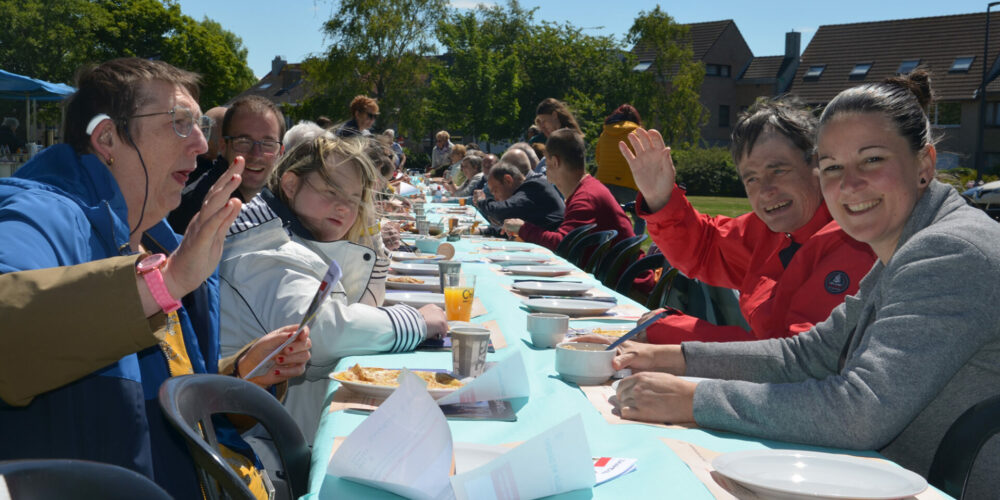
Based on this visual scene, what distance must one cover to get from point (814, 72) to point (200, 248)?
151ft

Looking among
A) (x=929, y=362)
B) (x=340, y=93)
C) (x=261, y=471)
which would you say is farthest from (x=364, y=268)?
(x=340, y=93)

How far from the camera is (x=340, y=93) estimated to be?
3769 centimetres

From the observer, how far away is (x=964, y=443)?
1.53 meters

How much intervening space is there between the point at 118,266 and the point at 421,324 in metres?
1.14

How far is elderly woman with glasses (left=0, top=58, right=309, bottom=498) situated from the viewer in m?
1.34

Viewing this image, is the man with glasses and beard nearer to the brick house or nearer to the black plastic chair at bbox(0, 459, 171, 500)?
the black plastic chair at bbox(0, 459, 171, 500)

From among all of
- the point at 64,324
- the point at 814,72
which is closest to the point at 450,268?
the point at 64,324

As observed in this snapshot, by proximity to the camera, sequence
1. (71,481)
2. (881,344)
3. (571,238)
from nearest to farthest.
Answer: (71,481) → (881,344) → (571,238)

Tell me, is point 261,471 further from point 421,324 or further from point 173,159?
point 173,159

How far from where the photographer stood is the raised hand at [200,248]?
1.49 m

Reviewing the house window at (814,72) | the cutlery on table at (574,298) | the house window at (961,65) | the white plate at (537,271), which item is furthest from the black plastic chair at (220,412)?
the house window at (814,72)

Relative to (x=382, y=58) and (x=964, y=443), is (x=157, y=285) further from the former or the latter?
(x=382, y=58)

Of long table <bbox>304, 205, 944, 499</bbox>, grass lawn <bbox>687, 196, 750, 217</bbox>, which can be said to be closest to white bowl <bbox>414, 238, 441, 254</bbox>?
long table <bbox>304, 205, 944, 499</bbox>

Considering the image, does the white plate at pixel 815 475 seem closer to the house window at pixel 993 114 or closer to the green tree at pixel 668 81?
the green tree at pixel 668 81
